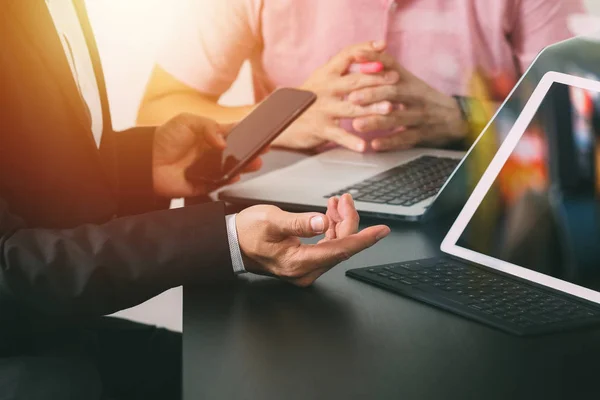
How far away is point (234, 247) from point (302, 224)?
0.09 m

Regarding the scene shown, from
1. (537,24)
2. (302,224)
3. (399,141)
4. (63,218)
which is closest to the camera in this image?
(302,224)

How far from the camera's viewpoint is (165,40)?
62.9 inches

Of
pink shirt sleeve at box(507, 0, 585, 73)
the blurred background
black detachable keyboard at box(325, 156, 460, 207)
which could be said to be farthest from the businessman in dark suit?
pink shirt sleeve at box(507, 0, 585, 73)

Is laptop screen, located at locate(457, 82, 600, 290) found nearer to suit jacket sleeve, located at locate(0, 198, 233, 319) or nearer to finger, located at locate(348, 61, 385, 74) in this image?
suit jacket sleeve, located at locate(0, 198, 233, 319)

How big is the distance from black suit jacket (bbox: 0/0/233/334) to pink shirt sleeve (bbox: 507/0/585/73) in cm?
80

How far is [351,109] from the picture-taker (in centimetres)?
137

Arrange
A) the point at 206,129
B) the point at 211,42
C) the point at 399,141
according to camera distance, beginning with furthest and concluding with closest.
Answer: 1. the point at 211,42
2. the point at 399,141
3. the point at 206,129

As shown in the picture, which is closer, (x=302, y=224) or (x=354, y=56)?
(x=302, y=224)

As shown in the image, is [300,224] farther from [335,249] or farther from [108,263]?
[108,263]

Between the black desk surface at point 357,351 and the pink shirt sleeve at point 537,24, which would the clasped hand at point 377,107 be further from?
the black desk surface at point 357,351

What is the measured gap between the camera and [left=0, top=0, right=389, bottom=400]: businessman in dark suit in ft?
2.53

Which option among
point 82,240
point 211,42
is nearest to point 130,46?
point 211,42

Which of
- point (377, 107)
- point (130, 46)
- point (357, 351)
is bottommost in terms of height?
point (357, 351)

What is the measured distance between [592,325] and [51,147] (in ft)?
2.06
